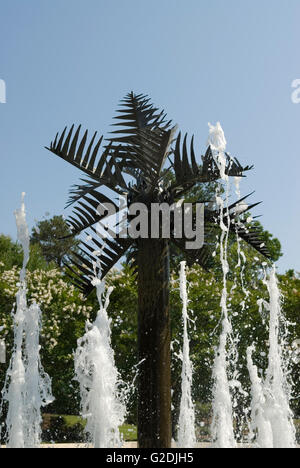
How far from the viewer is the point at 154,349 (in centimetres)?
465

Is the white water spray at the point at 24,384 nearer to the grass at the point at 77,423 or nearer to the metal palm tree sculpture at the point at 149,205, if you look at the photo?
the metal palm tree sculpture at the point at 149,205

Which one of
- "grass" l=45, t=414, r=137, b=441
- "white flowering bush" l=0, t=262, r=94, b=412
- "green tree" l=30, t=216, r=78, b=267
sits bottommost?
"grass" l=45, t=414, r=137, b=441

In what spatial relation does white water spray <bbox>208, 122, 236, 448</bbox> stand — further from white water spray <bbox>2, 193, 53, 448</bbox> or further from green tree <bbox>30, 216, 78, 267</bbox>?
green tree <bbox>30, 216, 78, 267</bbox>

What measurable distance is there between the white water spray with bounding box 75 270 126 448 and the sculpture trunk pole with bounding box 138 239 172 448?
24 cm

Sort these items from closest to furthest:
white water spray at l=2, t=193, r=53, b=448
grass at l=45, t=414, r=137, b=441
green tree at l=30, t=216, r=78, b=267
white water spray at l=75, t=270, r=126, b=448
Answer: white water spray at l=75, t=270, r=126, b=448
white water spray at l=2, t=193, r=53, b=448
grass at l=45, t=414, r=137, b=441
green tree at l=30, t=216, r=78, b=267

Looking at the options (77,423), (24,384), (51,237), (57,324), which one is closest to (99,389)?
(24,384)

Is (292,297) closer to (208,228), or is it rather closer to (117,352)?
(117,352)

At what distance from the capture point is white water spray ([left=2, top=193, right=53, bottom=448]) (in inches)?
188

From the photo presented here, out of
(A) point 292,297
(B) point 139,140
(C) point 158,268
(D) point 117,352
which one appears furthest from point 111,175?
(A) point 292,297

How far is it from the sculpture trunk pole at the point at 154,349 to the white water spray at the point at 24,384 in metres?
1.04

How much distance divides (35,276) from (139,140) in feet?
28.8

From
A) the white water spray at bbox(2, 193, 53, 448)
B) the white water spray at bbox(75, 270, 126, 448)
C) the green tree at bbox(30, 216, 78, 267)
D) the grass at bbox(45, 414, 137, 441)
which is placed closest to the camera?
the white water spray at bbox(75, 270, 126, 448)

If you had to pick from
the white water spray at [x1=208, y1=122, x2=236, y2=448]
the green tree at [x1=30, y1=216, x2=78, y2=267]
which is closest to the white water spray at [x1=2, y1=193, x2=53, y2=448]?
the white water spray at [x1=208, y1=122, x2=236, y2=448]

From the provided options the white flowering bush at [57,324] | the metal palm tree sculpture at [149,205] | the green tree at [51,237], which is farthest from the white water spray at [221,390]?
the green tree at [51,237]
